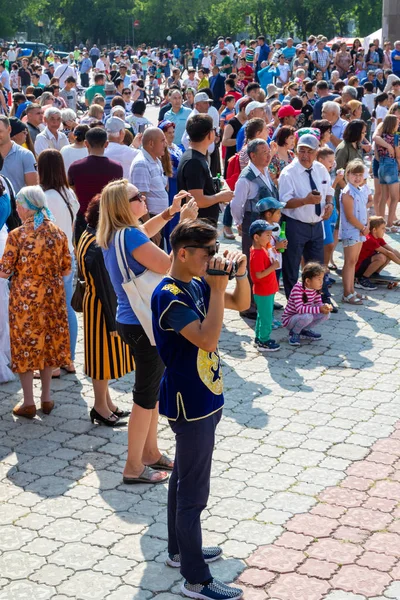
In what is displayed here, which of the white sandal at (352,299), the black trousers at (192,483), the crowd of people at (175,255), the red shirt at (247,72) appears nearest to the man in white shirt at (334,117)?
the crowd of people at (175,255)

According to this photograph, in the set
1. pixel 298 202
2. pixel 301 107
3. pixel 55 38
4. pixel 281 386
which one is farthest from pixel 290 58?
pixel 55 38

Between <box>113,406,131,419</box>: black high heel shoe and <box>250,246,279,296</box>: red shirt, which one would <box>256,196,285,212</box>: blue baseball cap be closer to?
<box>250,246,279,296</box>: red shirt

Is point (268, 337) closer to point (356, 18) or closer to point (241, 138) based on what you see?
point (241, 138)

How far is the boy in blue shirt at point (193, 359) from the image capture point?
4.30 m

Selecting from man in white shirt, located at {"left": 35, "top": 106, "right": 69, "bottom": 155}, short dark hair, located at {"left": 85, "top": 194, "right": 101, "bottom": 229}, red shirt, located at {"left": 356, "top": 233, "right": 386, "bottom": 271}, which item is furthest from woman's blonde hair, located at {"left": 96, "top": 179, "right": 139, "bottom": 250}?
man in white shirt, located at {"left": 35, "top": 106, "right": 69, "bottom": 155}

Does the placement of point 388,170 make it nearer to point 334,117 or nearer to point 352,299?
point 334,117

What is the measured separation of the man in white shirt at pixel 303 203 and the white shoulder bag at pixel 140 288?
3689mm

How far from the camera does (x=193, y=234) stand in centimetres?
434

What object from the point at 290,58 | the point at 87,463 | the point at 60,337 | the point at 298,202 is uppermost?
the point at 290,58

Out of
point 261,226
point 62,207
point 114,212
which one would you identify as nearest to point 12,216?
point 62,207

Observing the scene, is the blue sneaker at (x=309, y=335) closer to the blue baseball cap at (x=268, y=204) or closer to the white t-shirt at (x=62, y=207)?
the blue baseball cap at (x=268, y=204)

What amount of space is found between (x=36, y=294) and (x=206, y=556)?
2.68m

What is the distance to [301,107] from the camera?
14586mm

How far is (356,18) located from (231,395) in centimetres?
5473
